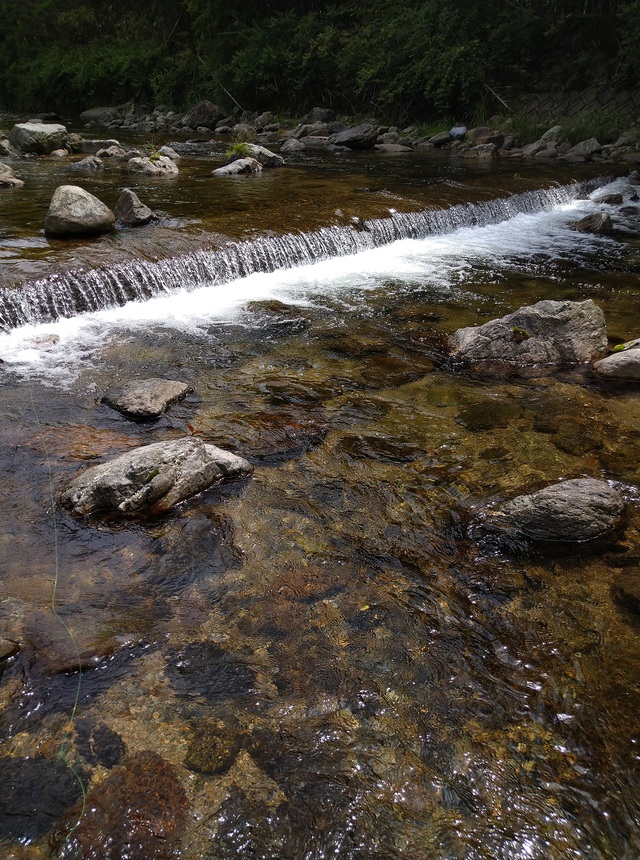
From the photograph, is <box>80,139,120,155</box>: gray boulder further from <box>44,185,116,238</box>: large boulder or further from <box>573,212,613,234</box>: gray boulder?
<box>573,212,613,234</box>: gray boulder

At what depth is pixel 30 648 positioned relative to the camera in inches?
120

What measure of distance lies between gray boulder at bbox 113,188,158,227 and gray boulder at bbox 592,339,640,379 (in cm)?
669

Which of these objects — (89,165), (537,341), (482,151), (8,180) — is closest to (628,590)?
(537,341)

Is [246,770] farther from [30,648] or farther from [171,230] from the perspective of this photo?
[171,230]

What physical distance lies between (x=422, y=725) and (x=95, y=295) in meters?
6.32

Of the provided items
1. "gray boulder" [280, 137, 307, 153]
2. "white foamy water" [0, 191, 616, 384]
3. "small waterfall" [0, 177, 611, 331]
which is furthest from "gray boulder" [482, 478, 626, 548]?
"gray boulder" [280, 137, 307, 153]

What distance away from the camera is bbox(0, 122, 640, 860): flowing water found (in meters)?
2.41

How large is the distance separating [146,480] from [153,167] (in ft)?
39.1

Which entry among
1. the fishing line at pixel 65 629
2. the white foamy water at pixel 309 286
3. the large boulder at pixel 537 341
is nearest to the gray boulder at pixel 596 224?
the white foamy water at pixel 309 286

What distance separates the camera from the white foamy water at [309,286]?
252 inches

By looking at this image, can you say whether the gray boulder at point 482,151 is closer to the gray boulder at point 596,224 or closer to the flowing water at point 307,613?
the gray boulder at point 596,224

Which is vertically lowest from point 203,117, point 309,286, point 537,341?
point 309,286

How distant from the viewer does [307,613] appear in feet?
10.9

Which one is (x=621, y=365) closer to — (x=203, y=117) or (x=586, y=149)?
(x=586, y=149)
